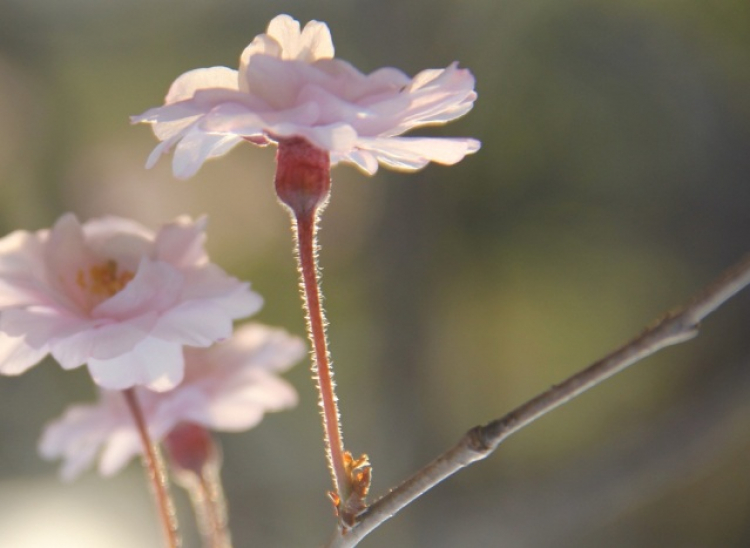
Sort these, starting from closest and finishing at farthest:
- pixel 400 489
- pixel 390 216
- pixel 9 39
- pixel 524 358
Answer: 1. pixel 400 489
2. pixel 390 216
3. pixel 9 39
4. pixel 524 358

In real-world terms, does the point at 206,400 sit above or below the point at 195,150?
below

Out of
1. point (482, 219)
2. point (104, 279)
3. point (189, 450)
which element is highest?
point (104, 279)

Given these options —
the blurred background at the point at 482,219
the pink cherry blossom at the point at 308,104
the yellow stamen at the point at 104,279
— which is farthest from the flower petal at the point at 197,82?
the blurred background at the point at 482,219

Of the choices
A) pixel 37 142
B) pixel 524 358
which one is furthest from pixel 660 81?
pixel 37 142

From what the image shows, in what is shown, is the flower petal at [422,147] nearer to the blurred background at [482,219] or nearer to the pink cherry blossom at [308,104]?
the pink cherry blossom at [308,104]

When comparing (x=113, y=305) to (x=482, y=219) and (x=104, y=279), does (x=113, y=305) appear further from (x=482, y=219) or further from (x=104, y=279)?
(x=482, y=219)

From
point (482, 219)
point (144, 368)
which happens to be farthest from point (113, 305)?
point (482, 219)

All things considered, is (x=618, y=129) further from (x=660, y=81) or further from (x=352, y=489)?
(x=352, y=489)
